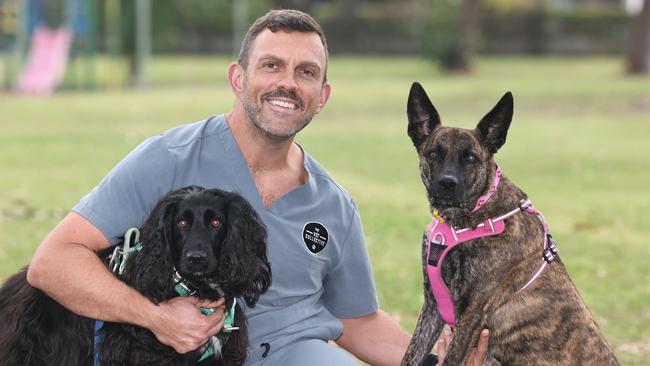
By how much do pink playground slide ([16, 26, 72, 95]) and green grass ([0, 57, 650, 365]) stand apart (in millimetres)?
1015

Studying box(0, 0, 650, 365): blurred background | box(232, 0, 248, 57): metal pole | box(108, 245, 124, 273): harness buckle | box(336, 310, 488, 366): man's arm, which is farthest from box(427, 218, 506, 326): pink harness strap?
box(232, 0, 248, 57): metal pole

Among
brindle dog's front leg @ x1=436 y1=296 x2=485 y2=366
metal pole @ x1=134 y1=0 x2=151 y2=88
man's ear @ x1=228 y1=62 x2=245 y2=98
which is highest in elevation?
man's ear @ x1=228 y1=62 x2=245 y2=98

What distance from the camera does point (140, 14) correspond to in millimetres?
32219

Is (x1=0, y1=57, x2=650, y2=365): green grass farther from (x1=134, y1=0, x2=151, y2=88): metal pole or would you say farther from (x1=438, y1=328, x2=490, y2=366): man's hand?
(x1=438, y1=328, x2=490, y2=366): man's hand

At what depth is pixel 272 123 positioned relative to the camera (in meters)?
4.37

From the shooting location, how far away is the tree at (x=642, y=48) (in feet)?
106

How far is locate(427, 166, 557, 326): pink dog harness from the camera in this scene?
4438 millimetres

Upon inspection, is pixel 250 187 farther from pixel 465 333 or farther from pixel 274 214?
pixel 465 333

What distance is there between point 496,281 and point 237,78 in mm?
1479

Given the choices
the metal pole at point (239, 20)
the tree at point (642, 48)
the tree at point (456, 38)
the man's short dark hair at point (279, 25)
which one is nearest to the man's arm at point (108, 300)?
the man's short dark hair at point (279, 25)

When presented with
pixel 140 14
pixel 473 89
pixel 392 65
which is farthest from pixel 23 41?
pixel 392 65

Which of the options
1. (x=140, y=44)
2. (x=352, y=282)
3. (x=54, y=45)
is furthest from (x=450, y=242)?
(x=140, y=44)

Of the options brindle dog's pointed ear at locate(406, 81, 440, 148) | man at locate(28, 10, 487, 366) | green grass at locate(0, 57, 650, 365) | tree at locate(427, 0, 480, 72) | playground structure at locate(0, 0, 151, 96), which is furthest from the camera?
tree at locate(427, 0, 480, 72)

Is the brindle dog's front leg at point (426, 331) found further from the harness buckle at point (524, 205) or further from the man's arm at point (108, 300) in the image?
the man's arm at point (108, 300)
